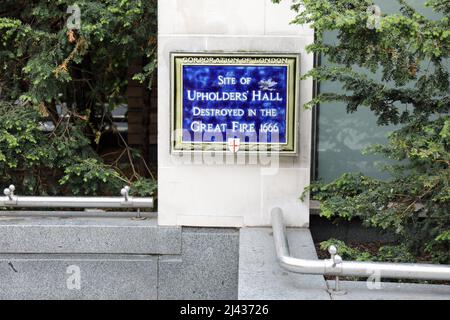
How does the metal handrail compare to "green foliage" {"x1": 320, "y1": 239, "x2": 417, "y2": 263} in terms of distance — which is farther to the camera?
the metal handrail

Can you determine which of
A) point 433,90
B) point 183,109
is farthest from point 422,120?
point 183,109

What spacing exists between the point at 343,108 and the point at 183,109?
155 cm

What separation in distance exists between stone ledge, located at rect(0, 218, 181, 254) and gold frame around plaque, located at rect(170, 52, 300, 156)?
837 mm

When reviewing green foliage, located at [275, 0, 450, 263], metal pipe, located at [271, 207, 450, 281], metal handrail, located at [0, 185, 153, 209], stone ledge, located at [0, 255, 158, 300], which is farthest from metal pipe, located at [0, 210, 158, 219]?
metal pipe, located at [271, 207, 450, 281]

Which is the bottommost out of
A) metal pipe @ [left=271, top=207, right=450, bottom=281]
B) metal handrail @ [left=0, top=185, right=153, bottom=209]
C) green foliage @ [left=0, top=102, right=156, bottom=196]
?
metal pipe @ [left=271, top=207, right=450, bottom=281]

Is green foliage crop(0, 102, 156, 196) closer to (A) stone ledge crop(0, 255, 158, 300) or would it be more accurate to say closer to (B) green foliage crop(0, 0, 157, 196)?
(B) green foliage crop(0, 0, 157, 196)

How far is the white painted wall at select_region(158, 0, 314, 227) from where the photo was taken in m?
5.69

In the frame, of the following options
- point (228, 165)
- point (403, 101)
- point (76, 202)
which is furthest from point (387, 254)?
point (76, 202)

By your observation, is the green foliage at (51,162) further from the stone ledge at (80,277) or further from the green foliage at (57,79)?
the stone ledge at (80,277)

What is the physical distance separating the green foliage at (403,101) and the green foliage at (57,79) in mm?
2083

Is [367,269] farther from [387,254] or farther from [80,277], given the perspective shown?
[80,277]

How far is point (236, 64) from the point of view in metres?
5.67

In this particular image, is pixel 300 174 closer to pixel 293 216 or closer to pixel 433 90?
pixel 293 216

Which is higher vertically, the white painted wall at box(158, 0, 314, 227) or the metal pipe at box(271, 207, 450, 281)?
the white painted wall at box(158, 0, 314, 227)
